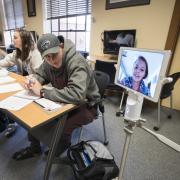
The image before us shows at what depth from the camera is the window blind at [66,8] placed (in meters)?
3.52

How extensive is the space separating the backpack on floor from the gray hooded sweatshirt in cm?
38

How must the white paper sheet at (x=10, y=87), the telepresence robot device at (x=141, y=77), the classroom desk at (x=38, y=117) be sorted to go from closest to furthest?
the telepresence robot device at (x=141, y=77), the classroom desk at (x=38, y=117), the white paper sheet at (x=10, y=87)

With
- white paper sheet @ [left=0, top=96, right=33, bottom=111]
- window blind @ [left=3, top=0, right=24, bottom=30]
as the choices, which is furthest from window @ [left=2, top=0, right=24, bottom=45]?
white paper sheet @ [left=0, top=96, right=33, bottom=111]

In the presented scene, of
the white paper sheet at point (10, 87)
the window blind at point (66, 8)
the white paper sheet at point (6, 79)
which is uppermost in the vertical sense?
the window blind at point (66, 8)

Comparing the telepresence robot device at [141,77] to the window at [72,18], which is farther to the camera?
the window at [72,18]

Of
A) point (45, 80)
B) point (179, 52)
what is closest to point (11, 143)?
point (45, 80)

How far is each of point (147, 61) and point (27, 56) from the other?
1642 millimetres

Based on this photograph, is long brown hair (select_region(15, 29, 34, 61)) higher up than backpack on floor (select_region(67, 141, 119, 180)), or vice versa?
long brown hair (select_region(15, 29, 34, 61))

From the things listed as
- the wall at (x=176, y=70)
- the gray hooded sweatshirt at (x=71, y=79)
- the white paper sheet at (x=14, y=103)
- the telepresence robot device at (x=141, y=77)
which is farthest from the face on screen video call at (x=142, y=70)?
the wall at (x=176, y=70)

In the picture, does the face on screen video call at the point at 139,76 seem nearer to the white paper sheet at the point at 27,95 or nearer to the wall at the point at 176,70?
the white paper sheet at the point at 27,95

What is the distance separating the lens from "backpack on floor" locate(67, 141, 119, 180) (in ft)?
3.67

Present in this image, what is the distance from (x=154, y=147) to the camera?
175cm

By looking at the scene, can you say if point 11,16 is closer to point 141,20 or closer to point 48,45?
point 141,20

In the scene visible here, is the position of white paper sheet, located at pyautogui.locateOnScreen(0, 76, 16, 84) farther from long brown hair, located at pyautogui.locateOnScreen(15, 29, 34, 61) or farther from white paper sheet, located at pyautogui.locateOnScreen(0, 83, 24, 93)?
long brown hair, located at pyautogui.locateOnScreen(15, 29, 34, 61)
